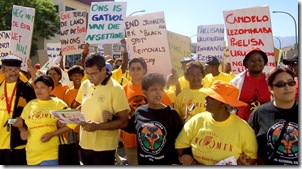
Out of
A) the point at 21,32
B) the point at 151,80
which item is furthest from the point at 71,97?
the point at 151,80

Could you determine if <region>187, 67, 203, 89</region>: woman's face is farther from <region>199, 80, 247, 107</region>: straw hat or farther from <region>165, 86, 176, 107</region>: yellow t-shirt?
<region>199, 80, 247, 107</region>: straw hat

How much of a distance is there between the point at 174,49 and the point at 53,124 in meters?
2.98

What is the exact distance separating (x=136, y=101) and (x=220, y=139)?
4.74 feet

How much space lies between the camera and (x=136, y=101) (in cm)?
438

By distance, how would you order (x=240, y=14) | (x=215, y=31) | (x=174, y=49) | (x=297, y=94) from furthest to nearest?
(x=215, y=31)
(x=174, y=49)
(x=240, y=14)
(x=297, y=94)

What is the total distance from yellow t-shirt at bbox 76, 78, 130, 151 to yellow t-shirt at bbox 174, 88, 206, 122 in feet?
2.37

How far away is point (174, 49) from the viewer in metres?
6.63

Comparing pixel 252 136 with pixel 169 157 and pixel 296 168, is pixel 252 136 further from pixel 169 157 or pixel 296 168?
pixel 169 157

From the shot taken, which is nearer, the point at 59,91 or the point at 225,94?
the point at 225,94

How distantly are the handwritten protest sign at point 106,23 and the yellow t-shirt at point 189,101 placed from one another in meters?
2.63

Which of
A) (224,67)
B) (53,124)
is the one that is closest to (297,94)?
(53,124)

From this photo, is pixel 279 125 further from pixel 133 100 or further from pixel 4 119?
pixel 4 119

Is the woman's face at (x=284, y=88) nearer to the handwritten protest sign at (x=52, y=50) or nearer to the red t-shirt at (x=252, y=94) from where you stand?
the red t-shirt at (x=252, y=94)

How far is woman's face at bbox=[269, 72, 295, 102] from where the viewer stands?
3076 mm
